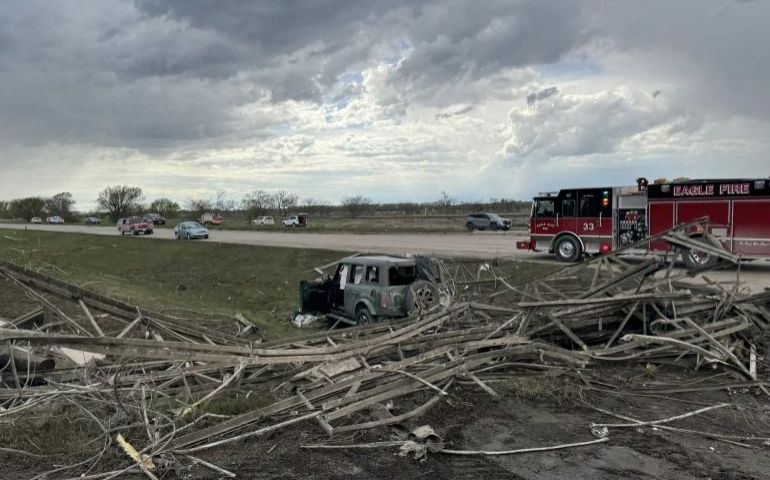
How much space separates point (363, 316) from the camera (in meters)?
12.4

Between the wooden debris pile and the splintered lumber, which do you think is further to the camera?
the splintered lumber

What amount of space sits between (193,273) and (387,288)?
67.9ft

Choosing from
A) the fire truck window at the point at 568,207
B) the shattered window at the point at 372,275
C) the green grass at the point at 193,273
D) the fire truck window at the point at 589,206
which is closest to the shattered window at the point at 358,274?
the shattered window at the point at 372,275

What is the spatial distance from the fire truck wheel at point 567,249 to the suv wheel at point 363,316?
12.7m

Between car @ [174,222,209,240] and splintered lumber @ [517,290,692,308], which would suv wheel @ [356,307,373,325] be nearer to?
splintered lumber @ [517,290,692,308]

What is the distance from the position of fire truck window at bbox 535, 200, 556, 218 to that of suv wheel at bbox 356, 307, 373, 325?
13.2 meters

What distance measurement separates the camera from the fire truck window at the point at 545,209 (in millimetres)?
23438

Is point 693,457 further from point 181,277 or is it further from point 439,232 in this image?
point 439,232

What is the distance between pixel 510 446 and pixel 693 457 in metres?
1.47

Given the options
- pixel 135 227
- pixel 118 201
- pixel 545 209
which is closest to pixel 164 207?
pixel 118 201

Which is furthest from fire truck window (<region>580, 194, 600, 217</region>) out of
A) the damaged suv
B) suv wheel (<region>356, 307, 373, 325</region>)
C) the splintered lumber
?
the splintered lumber

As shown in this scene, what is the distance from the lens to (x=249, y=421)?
524 centimetres

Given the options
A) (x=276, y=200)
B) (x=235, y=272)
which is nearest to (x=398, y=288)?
(x=235, y=272)

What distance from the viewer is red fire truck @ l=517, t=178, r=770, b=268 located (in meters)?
18.9
